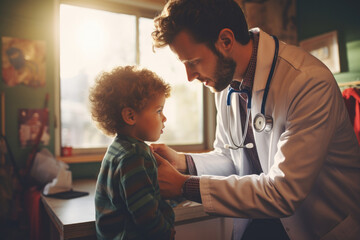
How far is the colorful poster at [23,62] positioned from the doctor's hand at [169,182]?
1.31m

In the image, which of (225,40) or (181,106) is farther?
(181,106)

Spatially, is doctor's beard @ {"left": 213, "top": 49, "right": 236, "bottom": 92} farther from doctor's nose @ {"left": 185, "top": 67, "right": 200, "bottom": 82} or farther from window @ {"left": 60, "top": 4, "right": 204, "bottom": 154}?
window @ {"left": 60, "top": 4, "right": 204, "bottom": 154}

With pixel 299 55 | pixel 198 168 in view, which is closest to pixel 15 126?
pixel 198 168

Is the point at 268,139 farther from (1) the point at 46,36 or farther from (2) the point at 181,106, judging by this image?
(2) the point at 181,106

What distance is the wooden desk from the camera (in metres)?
1.02

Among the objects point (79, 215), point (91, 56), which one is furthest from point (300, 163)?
point (91, 56)

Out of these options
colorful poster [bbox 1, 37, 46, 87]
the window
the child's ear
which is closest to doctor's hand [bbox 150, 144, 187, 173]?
the child's ear

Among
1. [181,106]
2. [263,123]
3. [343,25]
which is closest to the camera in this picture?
[263,123]

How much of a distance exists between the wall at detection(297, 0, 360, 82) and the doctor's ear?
138 cm

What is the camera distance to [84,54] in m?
2.23

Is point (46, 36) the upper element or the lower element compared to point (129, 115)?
upper

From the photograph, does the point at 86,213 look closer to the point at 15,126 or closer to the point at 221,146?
the point at 221,146

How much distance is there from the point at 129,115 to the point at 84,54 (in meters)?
1.52

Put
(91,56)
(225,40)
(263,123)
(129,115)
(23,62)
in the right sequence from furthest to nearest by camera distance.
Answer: (91,56) < (23,62) < (225,40) < (263,123) < (129,115)
